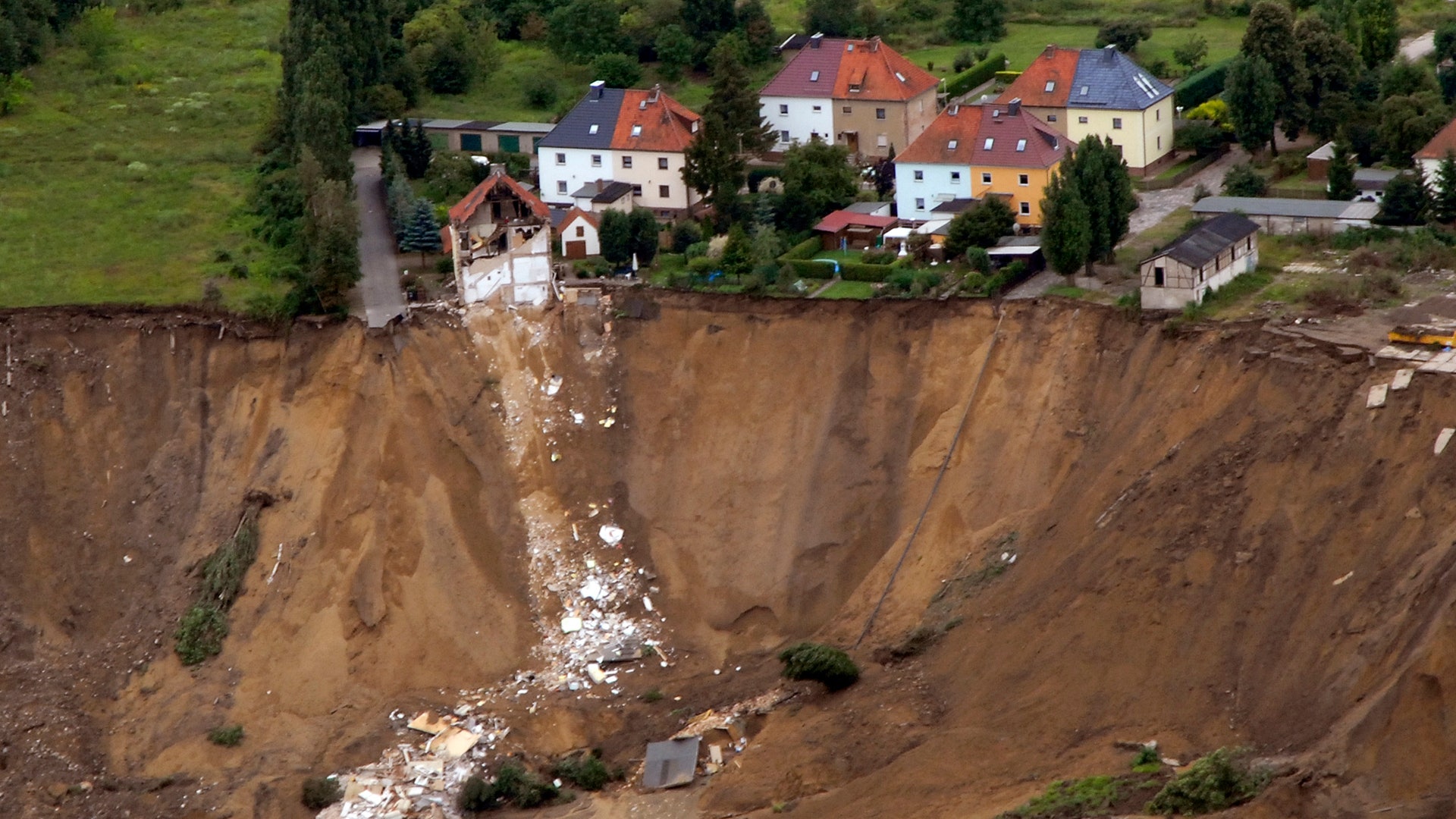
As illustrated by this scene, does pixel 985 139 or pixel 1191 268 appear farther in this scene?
pixel 985 139

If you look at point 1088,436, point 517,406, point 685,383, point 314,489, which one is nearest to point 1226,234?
point 1088,436

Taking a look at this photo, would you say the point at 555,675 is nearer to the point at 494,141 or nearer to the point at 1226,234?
the point at 1226,234

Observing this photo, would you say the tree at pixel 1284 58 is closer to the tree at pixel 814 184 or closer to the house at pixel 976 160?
the house at pixel 976 160

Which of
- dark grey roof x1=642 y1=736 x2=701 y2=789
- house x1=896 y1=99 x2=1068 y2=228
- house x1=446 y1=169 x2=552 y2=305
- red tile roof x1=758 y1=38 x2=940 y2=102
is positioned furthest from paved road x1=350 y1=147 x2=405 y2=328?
dark grey roof x1=642 y1=736 x2=701 y2=789

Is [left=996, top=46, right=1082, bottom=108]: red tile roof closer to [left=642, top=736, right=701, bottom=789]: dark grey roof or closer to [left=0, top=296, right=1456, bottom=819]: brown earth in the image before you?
[left=0, top=296, right=1456, bottom=819]: brown earth

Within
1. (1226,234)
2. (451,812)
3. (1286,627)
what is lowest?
(451,812)

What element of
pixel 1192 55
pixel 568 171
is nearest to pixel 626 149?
pixel 568 171

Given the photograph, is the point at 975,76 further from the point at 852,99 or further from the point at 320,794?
the point at 320,794
